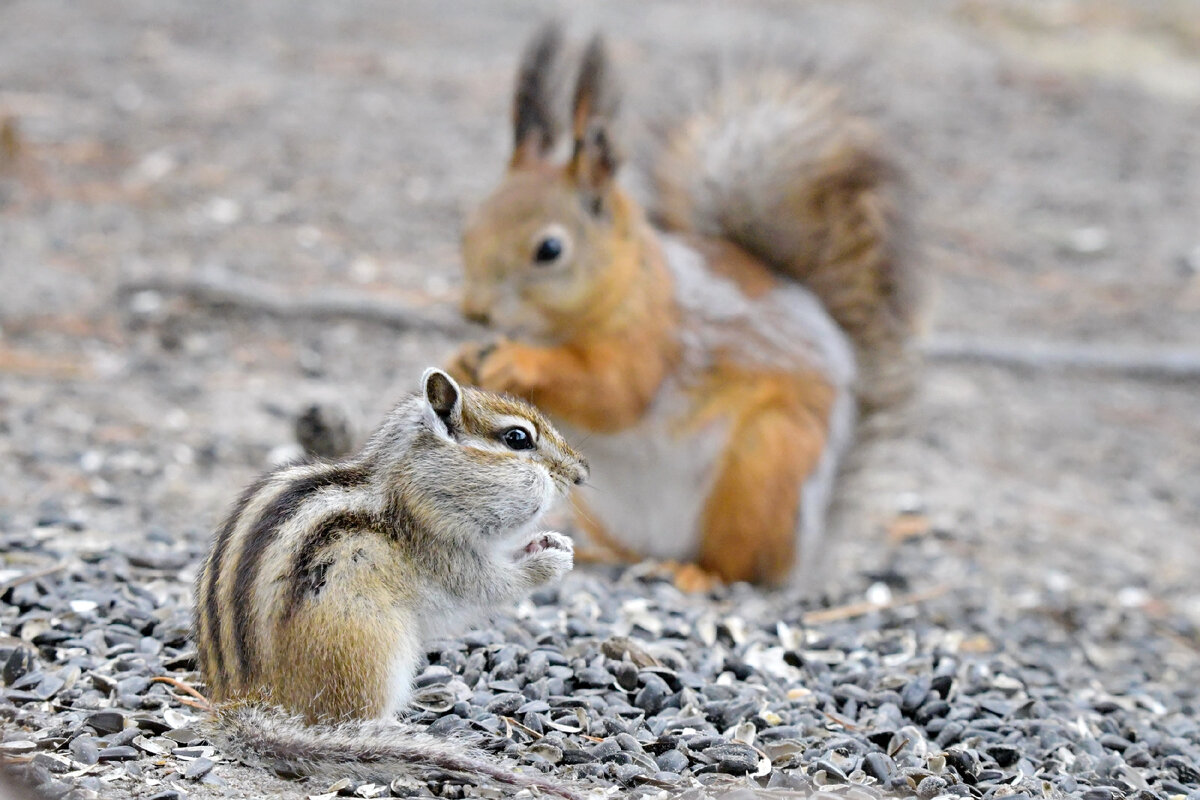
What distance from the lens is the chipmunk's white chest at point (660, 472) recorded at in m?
3.59

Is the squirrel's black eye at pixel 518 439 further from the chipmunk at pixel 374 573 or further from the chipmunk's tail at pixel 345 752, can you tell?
the chipmunk's tail at pixel 345 752

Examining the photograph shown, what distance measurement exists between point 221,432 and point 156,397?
0.42 m

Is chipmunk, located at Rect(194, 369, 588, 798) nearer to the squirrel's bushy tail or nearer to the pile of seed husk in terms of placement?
the pile of seed husk

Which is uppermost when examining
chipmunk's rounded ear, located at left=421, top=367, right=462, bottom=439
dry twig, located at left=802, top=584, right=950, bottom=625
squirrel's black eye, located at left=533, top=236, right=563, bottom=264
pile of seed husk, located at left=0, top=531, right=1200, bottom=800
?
squirrel's black eye, located at left=533, top=236, right=563, bottom=264

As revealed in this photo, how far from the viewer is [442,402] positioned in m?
2.14

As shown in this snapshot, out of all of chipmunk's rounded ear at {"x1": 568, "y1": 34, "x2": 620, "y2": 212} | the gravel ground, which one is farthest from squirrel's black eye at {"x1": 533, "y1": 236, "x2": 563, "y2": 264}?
the gravel ground

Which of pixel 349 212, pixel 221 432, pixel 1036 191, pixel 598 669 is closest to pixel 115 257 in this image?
pixel 349 212

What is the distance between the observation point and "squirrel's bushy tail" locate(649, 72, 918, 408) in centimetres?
392

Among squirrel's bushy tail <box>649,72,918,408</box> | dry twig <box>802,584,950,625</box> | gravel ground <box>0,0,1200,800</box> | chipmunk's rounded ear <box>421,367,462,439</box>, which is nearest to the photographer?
chipmunk's rounded ear <box>421,367,462,439</box>

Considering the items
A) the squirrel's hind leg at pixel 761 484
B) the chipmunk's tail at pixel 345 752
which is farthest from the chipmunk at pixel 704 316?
the chipmunk's tail at pixel 345 752

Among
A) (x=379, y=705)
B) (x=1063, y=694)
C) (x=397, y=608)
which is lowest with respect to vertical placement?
(x=1063, y=694)

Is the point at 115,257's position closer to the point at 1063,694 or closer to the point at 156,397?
the point at 156,397

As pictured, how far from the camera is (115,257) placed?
223 inches

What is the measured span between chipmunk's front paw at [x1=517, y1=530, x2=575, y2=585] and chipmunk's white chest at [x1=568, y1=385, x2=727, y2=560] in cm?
125
